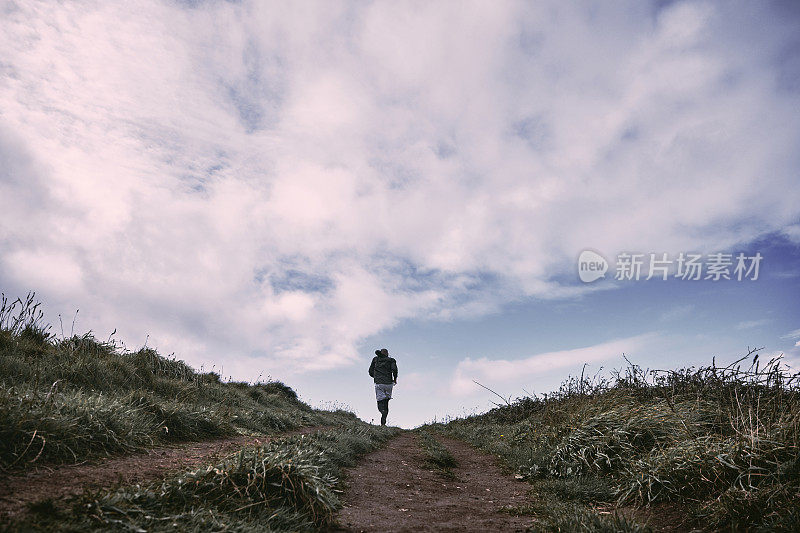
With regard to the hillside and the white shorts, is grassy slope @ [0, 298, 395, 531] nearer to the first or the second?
the hillside

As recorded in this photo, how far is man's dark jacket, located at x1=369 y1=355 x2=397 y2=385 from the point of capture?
665 inches

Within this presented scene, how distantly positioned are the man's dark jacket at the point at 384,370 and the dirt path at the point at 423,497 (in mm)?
7925

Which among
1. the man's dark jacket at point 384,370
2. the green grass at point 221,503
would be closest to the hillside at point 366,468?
the green grass at point 221,503

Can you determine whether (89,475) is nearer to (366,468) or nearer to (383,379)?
(366,468)

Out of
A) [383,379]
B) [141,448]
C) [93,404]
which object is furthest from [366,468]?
[383,379]

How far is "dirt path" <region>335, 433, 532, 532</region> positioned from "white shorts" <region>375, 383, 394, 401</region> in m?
7.96

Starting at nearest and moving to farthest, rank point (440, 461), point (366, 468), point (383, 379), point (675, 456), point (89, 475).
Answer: point (89, 475) → point (675, 456) → point (366, 468) → point (440, 461) → point (383, 379)

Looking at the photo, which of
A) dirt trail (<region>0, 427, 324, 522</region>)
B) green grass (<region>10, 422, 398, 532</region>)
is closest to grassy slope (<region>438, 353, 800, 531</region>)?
green grass (<region>10, 422, 398, 532</region>)

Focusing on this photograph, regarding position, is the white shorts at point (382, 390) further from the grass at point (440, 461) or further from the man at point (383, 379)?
the grass at point (440, 461)

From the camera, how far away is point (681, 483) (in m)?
5.04

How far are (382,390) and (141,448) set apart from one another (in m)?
12.0

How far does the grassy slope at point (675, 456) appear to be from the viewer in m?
4.23

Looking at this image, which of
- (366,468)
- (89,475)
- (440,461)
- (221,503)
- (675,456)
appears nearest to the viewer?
(221,503)

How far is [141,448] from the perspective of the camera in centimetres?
541
